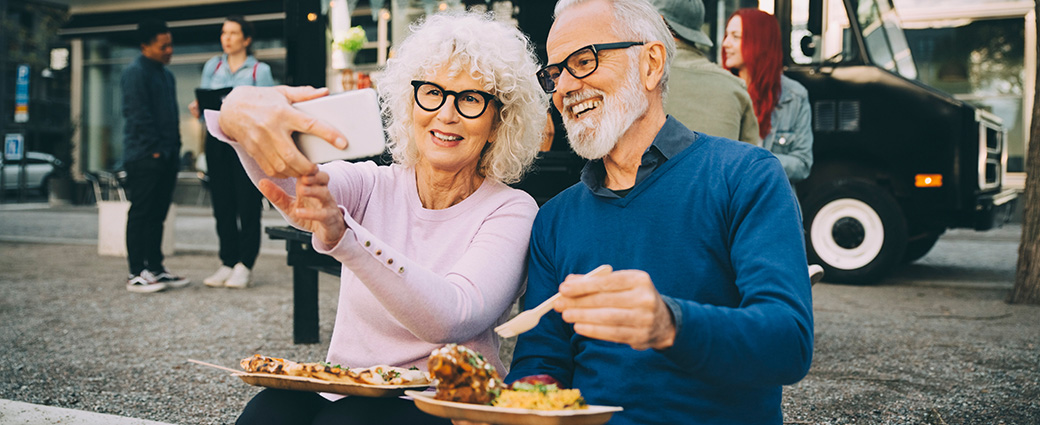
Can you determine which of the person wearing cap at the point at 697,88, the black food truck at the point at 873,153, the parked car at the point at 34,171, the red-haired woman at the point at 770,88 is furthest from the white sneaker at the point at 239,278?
the parked car at the point at 34,171

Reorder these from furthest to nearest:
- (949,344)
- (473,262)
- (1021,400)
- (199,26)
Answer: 1. (199,26)
2. (949,344)
3. (1021,400)
4. (473,262)

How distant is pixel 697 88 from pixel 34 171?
71.3 feet

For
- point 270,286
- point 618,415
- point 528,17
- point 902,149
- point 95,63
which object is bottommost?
point 270,286

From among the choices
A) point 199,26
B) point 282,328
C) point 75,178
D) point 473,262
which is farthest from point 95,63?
point 473,262

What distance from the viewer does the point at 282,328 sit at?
4602 mm

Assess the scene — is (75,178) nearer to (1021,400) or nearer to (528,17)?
(528,17)

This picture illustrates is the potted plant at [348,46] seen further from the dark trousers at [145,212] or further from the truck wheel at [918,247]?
the truck wheel at [918,247]

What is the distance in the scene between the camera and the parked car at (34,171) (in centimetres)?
2027

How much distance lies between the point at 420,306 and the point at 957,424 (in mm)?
2216

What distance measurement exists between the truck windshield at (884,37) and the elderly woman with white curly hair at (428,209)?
5.86 metres

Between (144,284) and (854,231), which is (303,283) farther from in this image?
(854,231)

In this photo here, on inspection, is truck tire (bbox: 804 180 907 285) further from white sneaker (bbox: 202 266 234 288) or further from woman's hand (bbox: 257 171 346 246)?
woman's hand (bbox: 257 171 346 246)

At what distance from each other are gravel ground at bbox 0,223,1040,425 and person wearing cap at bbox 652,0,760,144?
1122 millimetres

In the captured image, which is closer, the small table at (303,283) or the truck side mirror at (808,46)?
the small table at (303,283)
